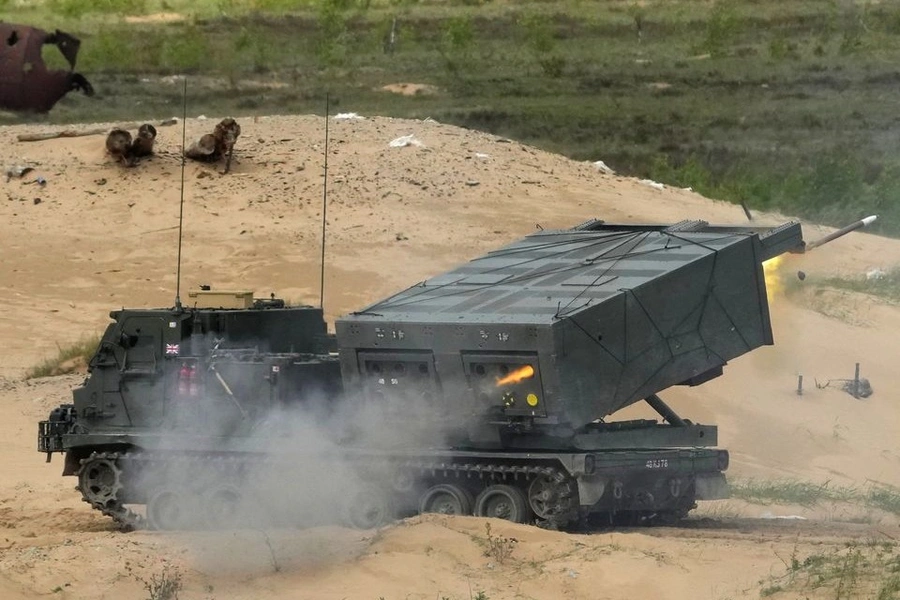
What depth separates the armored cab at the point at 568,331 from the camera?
16.5 metres

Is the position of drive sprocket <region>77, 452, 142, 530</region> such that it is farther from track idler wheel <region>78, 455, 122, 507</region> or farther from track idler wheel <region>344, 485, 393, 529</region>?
track idler wheel <region>344, 485, 393, 529</region>

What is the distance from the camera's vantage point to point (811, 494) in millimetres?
21859

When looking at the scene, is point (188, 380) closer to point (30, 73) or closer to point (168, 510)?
point (168, 510)

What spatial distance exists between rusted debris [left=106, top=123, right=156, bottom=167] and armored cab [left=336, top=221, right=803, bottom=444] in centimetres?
1574

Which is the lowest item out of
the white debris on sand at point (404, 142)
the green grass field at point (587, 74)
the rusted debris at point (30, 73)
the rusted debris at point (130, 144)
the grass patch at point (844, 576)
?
the grass patch at point (844, 576)

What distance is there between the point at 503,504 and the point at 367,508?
1354 millimetres

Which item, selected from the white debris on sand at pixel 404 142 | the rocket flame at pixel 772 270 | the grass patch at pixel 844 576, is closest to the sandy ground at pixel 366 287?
the white debris on sand at pixel 404 142

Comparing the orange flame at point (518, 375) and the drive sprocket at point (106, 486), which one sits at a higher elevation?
the orange flame at point (518, 375)

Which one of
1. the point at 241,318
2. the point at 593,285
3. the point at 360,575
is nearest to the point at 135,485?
the point at 241,318

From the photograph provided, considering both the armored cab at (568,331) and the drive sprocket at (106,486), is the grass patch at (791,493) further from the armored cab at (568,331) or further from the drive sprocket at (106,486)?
the drive sprocket at (106,486)

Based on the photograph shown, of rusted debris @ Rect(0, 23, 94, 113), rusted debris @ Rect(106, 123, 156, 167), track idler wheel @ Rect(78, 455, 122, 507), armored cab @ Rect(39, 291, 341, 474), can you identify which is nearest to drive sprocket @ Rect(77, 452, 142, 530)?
track idler wheel @ Rect(78, 455, 122, 507)

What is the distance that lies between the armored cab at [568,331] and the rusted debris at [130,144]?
15.7m

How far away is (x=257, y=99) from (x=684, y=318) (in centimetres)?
3089

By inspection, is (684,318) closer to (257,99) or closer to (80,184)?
(80,184)
